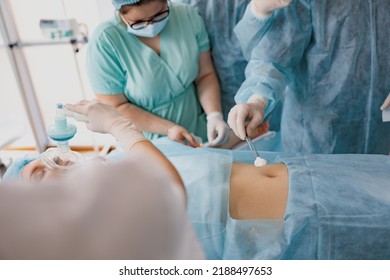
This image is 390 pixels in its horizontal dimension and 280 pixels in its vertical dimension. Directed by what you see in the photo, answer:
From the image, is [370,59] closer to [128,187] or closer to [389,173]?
[389,173]

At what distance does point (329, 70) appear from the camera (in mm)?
1190

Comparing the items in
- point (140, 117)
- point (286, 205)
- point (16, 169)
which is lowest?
point (286, 205)

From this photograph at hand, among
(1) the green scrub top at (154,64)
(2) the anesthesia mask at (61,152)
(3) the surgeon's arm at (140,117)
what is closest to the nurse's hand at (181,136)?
(3) the surgeon's arm at (140,117)

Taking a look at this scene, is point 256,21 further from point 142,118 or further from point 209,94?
point 142,118

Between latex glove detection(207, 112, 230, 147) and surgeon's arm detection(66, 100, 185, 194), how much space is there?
0.51m

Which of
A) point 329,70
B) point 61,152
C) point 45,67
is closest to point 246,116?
point 329,70

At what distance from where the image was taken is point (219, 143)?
1.40m

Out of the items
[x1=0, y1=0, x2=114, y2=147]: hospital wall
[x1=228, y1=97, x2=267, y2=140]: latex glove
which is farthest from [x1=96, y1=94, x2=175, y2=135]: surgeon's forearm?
[x1=228, y1=97, x2=267, y2=140]: latex glove

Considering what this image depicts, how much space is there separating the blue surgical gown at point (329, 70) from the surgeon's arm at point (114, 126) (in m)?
0.48

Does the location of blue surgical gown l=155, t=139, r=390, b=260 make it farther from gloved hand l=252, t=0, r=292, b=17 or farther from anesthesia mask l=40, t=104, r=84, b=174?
gloved hand l=252, t=0, r=292, b=17

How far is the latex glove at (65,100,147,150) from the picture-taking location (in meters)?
0.91

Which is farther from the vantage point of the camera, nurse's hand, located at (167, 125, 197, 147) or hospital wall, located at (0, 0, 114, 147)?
hospital wall, located at (0, 0, 114, 147)

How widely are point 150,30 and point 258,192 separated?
0.72 meters

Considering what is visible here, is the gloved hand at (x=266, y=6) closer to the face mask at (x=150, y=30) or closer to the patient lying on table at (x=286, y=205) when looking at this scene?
→ the face mask at (x=150, y=30)
